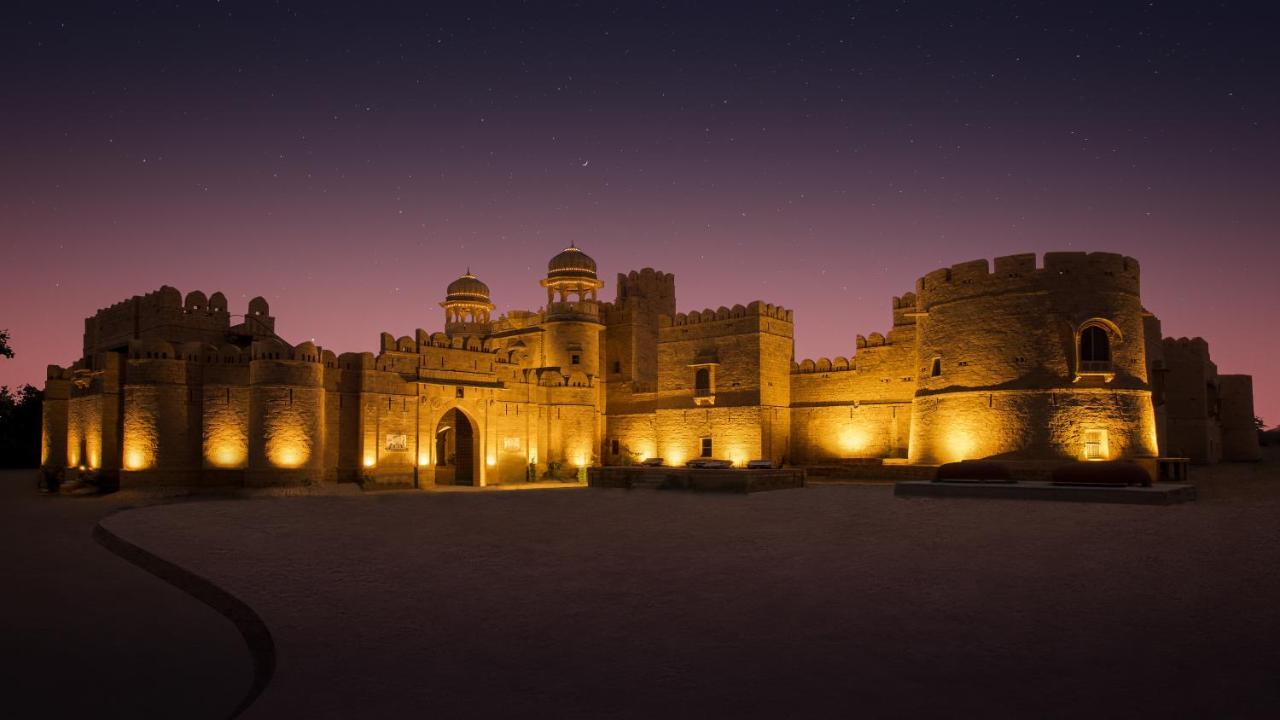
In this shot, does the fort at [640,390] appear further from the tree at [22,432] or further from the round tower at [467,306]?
the tree at [22,432]

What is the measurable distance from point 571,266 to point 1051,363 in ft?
91.7

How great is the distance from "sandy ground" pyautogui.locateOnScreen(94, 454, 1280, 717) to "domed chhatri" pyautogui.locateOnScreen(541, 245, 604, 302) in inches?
1172

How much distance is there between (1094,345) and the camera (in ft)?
93.7

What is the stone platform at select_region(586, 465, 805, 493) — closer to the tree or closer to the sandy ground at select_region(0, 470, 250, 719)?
the sandy ground at select_region(0, 470, 250, 719)

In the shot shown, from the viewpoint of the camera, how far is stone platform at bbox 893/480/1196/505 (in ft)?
67.9

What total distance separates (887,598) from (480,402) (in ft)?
99.0

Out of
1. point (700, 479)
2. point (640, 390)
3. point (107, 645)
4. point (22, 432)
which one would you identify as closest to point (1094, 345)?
point (700, 479)

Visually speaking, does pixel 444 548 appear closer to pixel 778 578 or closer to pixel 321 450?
pixel 778 578

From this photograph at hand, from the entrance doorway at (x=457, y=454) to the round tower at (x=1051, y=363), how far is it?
22.4 metres

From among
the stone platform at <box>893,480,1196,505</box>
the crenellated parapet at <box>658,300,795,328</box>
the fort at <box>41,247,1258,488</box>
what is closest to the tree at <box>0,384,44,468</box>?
the fort at <box>41,247,1258,488</box>

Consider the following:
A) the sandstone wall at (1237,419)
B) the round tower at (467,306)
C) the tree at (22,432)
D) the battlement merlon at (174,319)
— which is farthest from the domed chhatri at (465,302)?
the sandstone wall at (1237,419)

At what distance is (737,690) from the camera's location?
754cm

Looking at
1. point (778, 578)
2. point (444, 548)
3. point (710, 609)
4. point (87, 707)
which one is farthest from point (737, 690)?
point (444, 548)

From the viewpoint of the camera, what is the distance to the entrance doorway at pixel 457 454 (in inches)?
1569
